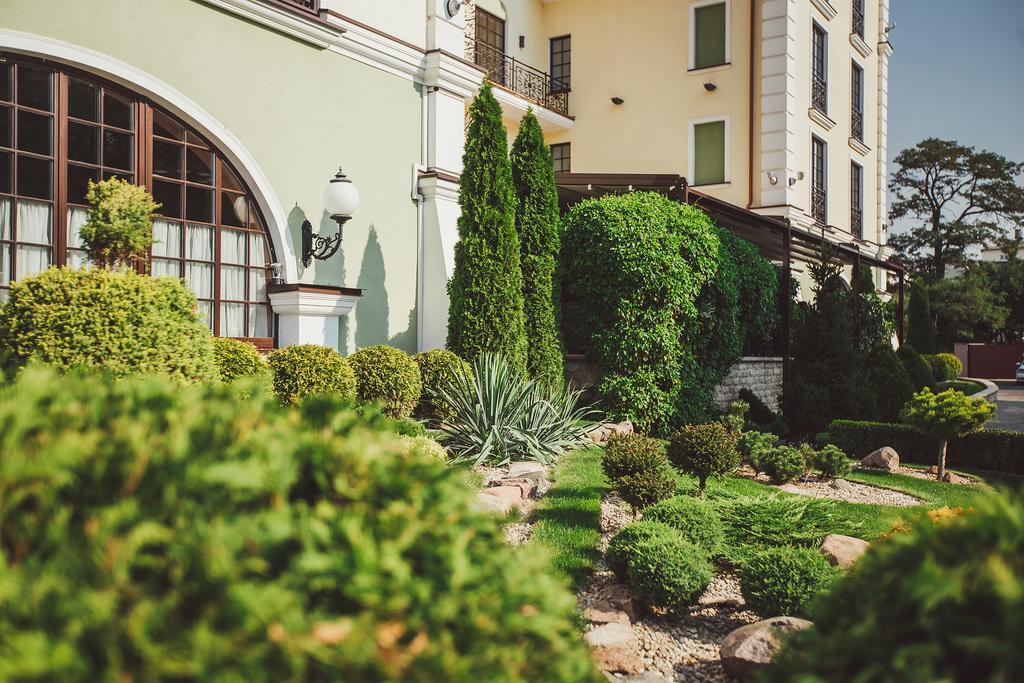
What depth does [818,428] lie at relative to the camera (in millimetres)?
13648

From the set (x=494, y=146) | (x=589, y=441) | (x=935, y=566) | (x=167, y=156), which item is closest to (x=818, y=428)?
(x=589, y=441)

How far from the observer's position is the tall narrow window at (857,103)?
23.1 meters

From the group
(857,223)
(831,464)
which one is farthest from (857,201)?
(831,464)

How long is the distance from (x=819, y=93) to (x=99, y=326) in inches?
796

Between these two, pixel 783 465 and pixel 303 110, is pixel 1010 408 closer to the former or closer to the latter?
pixel 783 465

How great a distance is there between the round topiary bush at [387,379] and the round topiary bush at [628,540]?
433 centimetres

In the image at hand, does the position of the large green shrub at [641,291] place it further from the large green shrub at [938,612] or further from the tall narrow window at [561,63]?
the large green shrub at [938,612]

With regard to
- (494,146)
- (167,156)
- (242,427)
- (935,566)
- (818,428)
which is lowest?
(818,428)

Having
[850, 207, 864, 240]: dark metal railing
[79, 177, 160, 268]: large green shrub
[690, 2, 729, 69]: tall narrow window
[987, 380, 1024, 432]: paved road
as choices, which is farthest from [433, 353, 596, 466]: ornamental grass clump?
[850, 207, 864, 240]: dark metal railing

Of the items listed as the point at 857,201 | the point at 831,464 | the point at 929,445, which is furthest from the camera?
the point at 857,201

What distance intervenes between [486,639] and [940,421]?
9.81 m

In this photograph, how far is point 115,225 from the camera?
6465 mm

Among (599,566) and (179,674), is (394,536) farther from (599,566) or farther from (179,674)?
(599,566)

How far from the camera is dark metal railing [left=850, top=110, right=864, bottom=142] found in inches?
908
